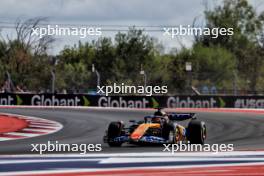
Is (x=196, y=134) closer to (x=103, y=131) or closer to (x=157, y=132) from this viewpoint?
(x=157, y=132)

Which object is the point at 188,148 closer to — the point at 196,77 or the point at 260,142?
the point at 260,142

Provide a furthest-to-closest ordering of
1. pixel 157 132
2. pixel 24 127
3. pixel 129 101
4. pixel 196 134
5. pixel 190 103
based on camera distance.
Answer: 1. pixel 190 103
2. pixel 129 101
3. pixel 24 127
4. pixel 196 134
5. pixel 157 132

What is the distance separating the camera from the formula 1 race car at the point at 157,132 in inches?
606

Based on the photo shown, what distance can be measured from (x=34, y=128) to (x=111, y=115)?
6860mm

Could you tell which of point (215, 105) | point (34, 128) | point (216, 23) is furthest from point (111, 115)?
point (216, 23)

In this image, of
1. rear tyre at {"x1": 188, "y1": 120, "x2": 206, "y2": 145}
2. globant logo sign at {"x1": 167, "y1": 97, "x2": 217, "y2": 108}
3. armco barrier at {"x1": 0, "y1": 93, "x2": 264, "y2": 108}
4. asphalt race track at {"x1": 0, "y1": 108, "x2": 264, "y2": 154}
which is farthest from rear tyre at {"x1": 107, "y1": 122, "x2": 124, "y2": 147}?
globant logo sign at {"x1": 167, "y1": 97, "x2": 217, "y2": 108}

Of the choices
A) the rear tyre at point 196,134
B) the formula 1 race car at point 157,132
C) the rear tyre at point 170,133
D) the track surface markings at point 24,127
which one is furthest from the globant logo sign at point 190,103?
the rear tyre at point 170,133

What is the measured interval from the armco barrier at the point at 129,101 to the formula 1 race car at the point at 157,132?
18.2 m

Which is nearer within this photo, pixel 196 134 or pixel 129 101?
pixel 196 134

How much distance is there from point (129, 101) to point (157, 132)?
19.1 metres

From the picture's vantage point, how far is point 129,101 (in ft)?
114

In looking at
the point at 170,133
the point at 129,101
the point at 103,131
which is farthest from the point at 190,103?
the point at 170,133

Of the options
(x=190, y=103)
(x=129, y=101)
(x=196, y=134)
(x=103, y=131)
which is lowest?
(x=103, y=131)

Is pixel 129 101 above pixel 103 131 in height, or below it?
above
